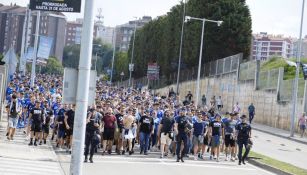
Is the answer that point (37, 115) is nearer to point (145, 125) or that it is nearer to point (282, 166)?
point (145, 125)

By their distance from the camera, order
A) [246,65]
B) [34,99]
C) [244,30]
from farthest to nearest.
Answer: [244,30], [246,65], [34,99]

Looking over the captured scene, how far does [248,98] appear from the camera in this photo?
59938 mm

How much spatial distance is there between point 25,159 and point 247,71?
42330mm

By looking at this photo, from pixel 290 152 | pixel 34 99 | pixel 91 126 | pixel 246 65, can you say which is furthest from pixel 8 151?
pixel 246 65

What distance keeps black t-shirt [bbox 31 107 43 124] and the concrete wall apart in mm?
27008

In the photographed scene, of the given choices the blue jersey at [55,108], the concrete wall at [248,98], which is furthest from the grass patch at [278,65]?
the blue jersey at [55,108]

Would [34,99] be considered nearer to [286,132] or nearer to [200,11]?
[286,132]

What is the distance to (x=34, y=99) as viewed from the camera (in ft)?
87.4

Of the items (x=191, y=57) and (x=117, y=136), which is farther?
(x=191, y=57)

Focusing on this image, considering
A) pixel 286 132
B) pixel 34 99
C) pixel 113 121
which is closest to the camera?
pixel 113 121

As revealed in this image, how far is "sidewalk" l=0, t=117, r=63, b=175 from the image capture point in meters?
17.9

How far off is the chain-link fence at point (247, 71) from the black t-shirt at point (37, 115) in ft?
118

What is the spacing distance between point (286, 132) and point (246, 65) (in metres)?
14.2

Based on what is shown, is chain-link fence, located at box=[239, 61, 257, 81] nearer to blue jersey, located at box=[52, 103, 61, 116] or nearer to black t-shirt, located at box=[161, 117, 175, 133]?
blue jersey, located at box=[52, 103, 61, 116]
